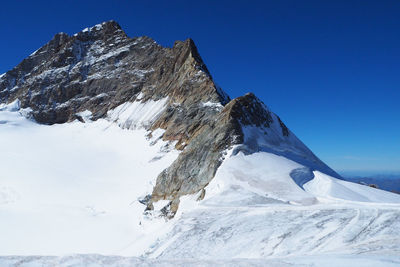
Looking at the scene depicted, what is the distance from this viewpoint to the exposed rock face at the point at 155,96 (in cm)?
2168

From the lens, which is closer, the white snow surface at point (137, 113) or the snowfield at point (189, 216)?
the snowfield at point (189, 216)

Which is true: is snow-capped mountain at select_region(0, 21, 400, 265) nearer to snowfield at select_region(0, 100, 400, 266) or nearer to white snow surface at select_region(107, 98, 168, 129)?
snowfield at select_region(0, 100, 400, 266)

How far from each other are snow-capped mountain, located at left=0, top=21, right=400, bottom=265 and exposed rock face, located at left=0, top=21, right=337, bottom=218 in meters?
0.20

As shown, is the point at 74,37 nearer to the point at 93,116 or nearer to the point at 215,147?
the point at 93,116

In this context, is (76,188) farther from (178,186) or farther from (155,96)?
(155,96)

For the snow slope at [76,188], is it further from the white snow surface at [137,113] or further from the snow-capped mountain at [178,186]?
the white snow surface at [137,113]

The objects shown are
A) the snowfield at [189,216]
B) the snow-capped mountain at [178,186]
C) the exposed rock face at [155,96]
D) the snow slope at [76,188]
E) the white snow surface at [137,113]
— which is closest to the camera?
the snowfield at [189,216]

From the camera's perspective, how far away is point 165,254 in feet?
37.3

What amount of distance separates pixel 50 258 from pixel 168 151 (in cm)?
2758

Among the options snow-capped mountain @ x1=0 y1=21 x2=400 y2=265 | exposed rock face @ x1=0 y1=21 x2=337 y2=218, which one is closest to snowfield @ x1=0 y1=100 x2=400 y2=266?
snow-capped mountain @ x1=0 y1=21 x2=400 y2=265

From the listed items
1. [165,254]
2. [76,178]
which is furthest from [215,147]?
[76,178]

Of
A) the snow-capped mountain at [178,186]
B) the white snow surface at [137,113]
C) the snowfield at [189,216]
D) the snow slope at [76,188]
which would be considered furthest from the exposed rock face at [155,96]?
the snow slope at [76,188]

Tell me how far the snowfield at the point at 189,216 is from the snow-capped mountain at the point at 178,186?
0.08 meters

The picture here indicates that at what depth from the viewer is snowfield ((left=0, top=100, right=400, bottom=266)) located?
7.88m
